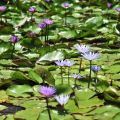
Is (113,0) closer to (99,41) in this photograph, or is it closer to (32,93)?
(99,41)

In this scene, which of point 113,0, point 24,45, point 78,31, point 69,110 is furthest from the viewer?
point 113,0

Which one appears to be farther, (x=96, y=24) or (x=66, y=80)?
(x=96, y=24)

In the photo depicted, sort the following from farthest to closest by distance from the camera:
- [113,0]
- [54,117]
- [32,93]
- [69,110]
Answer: [113,0], [32,93], [69,110], [54,117]

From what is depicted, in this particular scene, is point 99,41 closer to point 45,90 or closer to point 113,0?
point 45,90

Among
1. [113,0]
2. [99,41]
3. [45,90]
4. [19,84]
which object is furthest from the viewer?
[113,0]

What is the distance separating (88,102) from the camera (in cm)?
193

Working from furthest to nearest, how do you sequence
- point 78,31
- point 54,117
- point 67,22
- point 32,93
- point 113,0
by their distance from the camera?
1. point 113,0
2. point 67,22
3. point 78,31
4. point 32,93
5. point 54,117

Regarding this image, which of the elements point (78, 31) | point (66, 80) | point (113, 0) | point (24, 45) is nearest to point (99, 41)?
point (78, 31)

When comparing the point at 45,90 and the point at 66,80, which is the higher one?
the point at 45,90

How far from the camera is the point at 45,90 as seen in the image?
1621 mm

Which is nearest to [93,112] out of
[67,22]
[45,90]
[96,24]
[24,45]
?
[45,90]

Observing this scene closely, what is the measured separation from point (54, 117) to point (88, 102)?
0.25 metres

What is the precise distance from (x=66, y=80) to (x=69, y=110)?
408 mm

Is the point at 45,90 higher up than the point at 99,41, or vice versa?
the point at 45,90
